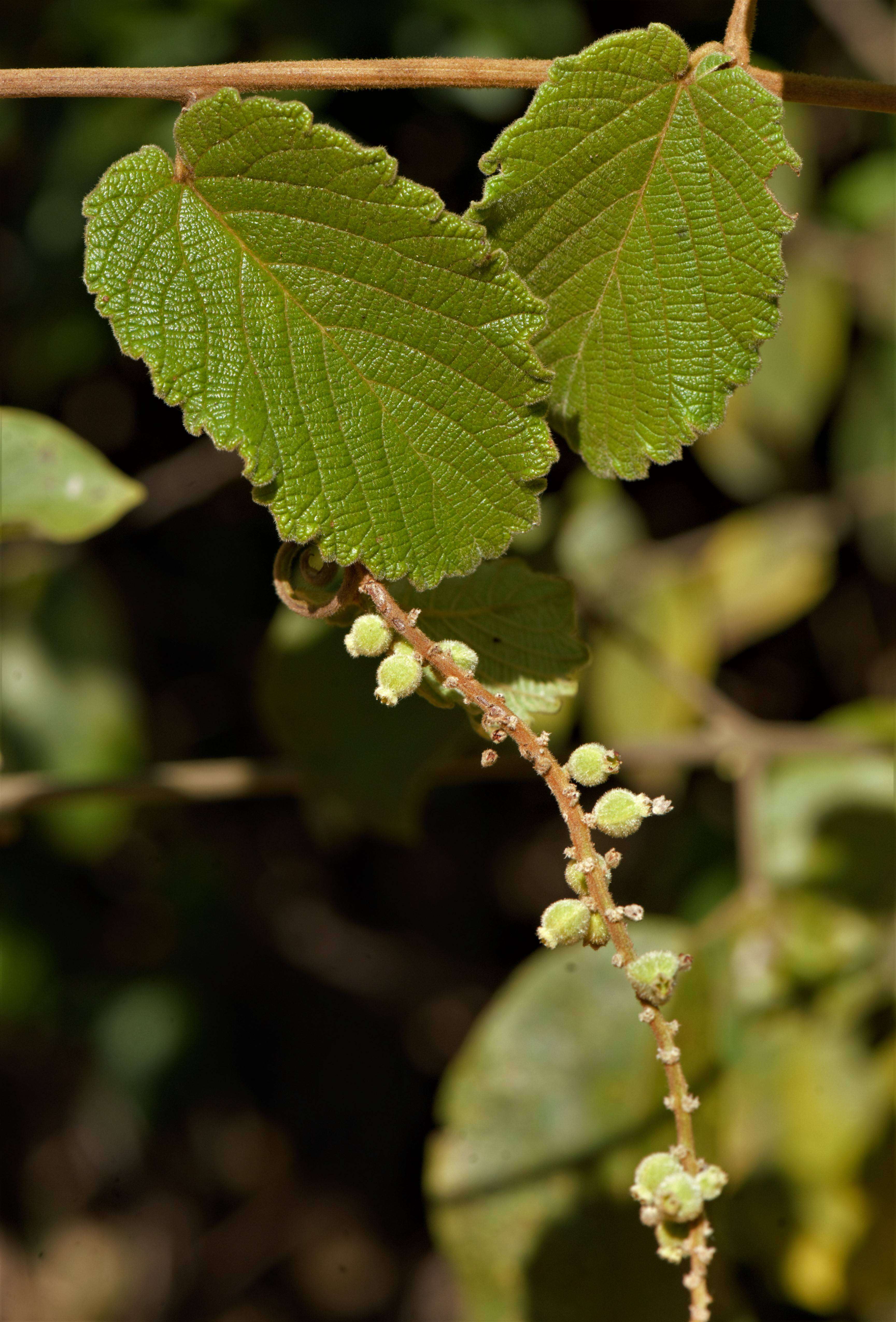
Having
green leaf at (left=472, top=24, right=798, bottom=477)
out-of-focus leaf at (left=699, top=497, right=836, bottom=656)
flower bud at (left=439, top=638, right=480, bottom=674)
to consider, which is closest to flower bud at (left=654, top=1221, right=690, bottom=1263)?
flower bud at (left=439, top=638, right=480, bottom=674)

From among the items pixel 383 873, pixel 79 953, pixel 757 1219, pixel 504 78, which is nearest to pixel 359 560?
pixel 504 78

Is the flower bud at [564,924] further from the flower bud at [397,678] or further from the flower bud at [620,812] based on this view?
the flower bud at [397,678]

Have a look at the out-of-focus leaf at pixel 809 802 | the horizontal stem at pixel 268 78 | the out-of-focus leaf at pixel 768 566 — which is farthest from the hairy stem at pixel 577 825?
the out-of-focus leaf at pixel 768 566

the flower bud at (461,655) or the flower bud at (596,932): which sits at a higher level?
the flower bud at (461,655)

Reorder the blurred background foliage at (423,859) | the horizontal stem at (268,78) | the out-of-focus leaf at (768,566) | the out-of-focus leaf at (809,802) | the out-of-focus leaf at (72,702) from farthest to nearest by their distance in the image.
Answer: the out-of-focus leaf at (768,566) → the out-of-focus leaf at (72,702) → the out-of-focus leaf at (809,802) → the blurred background foliage at (423,859) → the horizontal stem at (268,78)

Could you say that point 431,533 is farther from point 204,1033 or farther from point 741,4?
point 204,1033

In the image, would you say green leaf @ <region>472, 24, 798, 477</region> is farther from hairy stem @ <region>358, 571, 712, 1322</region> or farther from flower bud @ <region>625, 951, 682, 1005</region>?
flower bud @ <region>625, 951, 682, 1005</region>

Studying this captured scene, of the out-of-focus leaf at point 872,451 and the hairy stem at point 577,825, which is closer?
the hairy stem at point 577,825

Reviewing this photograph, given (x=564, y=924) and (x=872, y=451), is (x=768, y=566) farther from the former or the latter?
(x=564, y=924)
